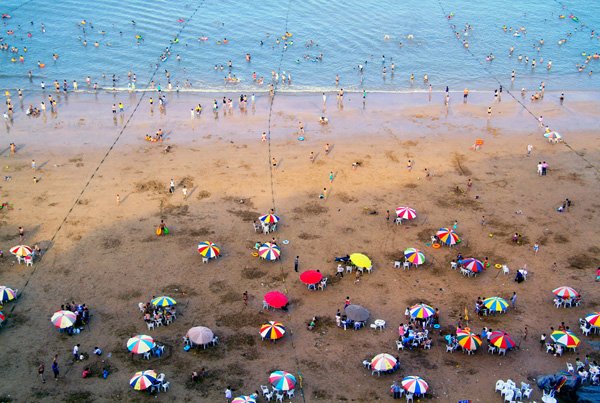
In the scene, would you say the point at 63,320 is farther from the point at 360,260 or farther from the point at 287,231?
the point at 360,260

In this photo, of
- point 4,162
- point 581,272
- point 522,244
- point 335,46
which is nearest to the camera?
point 581,272

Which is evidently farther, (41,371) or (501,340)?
(501,340)

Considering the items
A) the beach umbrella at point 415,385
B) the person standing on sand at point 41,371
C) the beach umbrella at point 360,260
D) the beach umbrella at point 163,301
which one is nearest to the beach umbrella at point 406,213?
the beach umbrella at point 360,260

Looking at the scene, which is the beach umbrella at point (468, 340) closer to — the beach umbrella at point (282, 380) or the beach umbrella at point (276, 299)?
the beach umbrella at point (282, 380)

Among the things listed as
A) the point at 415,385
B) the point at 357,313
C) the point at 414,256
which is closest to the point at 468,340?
the point at 415,385

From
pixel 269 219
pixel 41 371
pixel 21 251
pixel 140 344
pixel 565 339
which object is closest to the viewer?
pixel 41 371

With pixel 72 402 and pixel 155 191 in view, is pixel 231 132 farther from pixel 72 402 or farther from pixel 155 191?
pixel 72 402

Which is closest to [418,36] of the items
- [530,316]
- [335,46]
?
[335,46]
